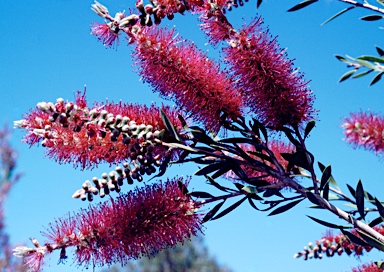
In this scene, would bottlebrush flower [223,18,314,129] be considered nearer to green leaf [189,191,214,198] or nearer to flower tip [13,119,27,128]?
green leaf [189,191,214,198]

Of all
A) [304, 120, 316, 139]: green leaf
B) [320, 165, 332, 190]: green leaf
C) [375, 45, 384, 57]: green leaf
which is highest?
[375, 45, 384, 57]: green leaf

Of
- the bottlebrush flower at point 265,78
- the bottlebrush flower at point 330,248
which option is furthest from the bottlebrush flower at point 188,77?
the bottlebrush flower at point 330,248

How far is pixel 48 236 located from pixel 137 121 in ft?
1.37

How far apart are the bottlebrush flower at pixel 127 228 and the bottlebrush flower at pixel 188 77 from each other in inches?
9.1

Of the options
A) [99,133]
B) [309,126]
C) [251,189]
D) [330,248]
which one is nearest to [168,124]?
[99,133]

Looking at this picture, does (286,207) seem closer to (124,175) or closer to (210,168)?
(210,168)

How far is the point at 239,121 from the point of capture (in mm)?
1486

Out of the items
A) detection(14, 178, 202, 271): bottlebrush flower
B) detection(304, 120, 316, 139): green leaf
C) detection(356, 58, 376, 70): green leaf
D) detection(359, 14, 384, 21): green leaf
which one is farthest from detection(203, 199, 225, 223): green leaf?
detection(359, 14, 384, 21): green leaf

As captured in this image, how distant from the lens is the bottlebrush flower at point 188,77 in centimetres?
143

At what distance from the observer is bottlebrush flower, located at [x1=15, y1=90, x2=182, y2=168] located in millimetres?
1311

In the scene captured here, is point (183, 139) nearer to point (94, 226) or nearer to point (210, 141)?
point (210, 141)

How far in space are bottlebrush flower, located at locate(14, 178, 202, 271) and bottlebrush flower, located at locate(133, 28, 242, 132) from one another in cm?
23

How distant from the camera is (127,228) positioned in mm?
1420

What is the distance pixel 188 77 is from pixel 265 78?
8.3 inches
